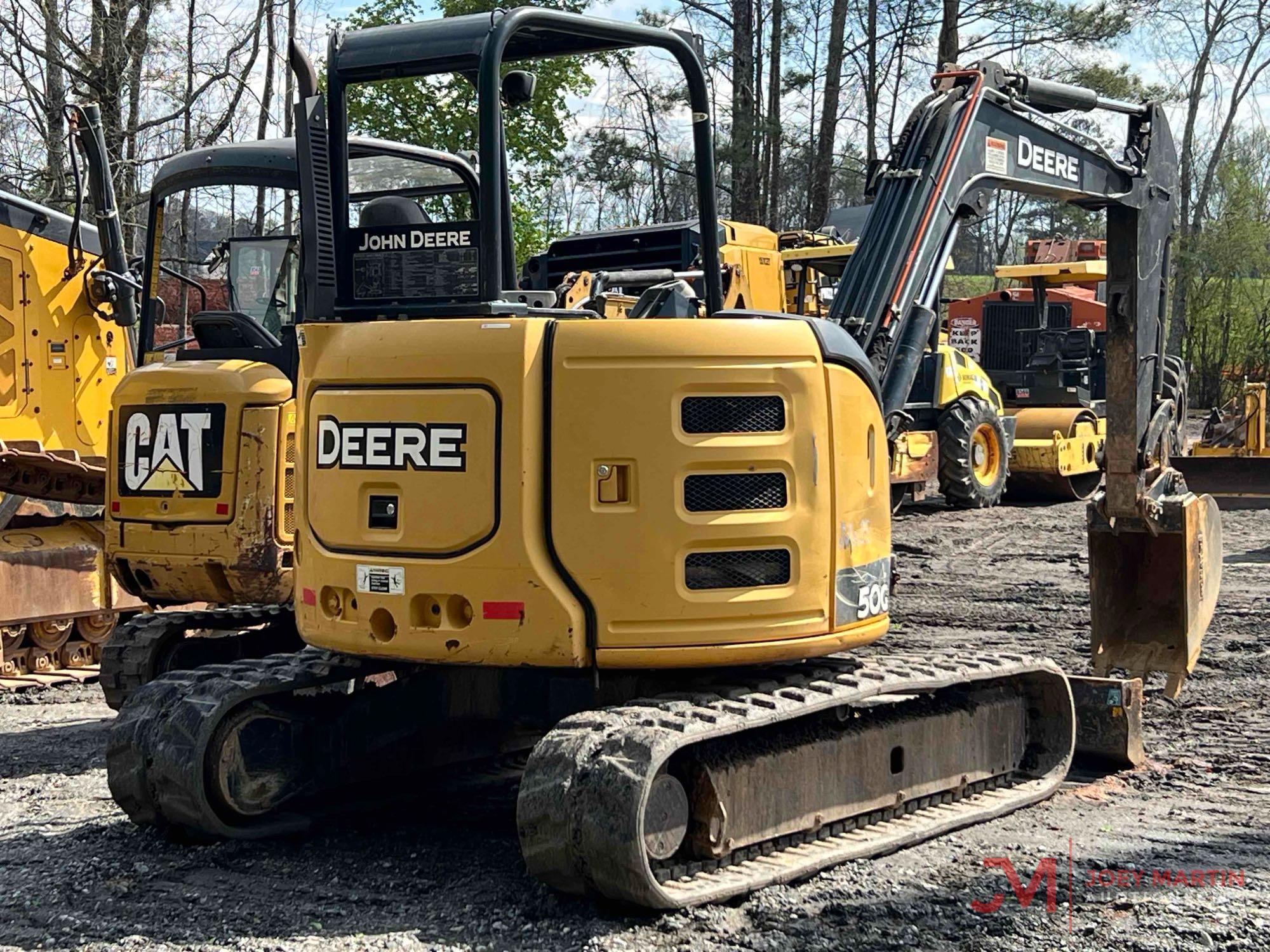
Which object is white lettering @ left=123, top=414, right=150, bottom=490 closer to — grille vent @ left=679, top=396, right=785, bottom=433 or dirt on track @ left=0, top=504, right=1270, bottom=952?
dirt on track @ left=0, top=504, right=1270, bottom=952

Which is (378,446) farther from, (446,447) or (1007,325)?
(1007,325)

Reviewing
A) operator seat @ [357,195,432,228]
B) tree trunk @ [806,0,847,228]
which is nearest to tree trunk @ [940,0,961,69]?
tree trunk @ [806,0,847,228]

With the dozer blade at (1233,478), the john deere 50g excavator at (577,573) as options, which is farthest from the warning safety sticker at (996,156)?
the dozer blade at (1233,478)

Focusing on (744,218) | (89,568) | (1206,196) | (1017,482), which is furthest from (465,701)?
(1206,196)

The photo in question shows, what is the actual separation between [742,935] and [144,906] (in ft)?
6.19

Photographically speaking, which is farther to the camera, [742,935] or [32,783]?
[32,783]

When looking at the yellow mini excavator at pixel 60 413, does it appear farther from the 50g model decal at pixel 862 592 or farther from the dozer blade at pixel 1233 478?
the dozer blade at pixel 1233 478

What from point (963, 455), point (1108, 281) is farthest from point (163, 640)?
point (963, 455)

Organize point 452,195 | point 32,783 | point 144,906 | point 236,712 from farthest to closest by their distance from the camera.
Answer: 1. point 452,195
2. point 32,783
3. point 236,712
4. point 144,906

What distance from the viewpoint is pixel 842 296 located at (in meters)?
6.84

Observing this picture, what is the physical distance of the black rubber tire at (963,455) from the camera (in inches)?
647

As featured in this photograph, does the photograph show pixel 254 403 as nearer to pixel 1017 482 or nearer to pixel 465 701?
pixel 465 701

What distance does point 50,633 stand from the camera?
9.68 metres

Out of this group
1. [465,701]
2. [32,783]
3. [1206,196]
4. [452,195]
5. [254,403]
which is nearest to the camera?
[465,701]
